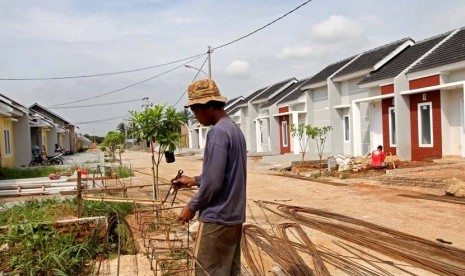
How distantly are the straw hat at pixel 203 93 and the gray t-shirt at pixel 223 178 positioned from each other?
16cm

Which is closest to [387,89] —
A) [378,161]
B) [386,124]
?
[386,124]

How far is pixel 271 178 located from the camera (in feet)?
53.1

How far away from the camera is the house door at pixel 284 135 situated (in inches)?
1166

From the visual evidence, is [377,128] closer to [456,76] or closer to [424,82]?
[424,82]

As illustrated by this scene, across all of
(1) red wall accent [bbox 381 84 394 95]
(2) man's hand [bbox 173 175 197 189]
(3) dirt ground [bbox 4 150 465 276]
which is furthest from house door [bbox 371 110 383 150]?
(2) man's hand [bbox 173 175 197 189]

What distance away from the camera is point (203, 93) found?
10.3 feet

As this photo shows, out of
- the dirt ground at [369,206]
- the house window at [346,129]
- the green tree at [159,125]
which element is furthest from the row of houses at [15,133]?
the house window at [346,129]

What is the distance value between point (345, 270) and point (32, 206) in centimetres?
581

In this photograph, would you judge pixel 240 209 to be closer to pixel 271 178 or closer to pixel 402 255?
pixel 402 255

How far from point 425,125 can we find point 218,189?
15.8 meters

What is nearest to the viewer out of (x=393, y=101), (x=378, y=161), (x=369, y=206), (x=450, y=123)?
(x=369, y=206)

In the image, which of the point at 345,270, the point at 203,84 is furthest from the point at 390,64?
the point at 203,84

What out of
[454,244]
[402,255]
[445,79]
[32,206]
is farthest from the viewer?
[445,79]

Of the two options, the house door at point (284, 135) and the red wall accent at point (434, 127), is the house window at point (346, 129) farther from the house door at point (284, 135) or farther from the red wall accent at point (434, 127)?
the house door at point (284, 135)
